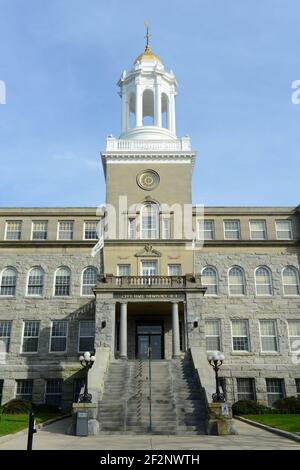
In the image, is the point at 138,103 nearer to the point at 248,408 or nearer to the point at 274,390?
the point at 274,390

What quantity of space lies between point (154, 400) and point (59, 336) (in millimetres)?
13834

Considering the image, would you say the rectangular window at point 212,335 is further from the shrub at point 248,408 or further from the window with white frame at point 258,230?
the window with white frame at point 258,230

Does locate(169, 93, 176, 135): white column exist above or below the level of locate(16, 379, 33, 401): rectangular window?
above

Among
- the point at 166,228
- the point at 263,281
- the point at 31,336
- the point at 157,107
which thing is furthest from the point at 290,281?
the point at 31,336

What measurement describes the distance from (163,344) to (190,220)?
10031 mm

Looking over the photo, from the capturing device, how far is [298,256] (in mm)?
38750

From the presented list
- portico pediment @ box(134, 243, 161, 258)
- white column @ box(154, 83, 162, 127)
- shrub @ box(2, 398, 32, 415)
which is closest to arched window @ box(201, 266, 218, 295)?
portico pediment @ box(134, 243, 161, 258)

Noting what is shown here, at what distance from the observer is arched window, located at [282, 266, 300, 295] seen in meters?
37.9

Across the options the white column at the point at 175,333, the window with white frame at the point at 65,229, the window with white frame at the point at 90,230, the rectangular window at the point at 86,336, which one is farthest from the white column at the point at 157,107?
the rectangular window at the point at 86,336

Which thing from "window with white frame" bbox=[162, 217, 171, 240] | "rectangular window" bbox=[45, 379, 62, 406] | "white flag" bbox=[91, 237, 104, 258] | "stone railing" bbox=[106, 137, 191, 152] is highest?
"stone railing" bbox=[106, 137, 191, 152]

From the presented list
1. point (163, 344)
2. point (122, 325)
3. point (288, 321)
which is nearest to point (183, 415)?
point (122, 325)

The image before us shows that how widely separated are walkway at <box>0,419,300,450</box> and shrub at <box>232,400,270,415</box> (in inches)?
386

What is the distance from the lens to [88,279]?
125 feet

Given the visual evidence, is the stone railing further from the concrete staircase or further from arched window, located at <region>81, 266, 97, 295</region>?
the concrete staircase
